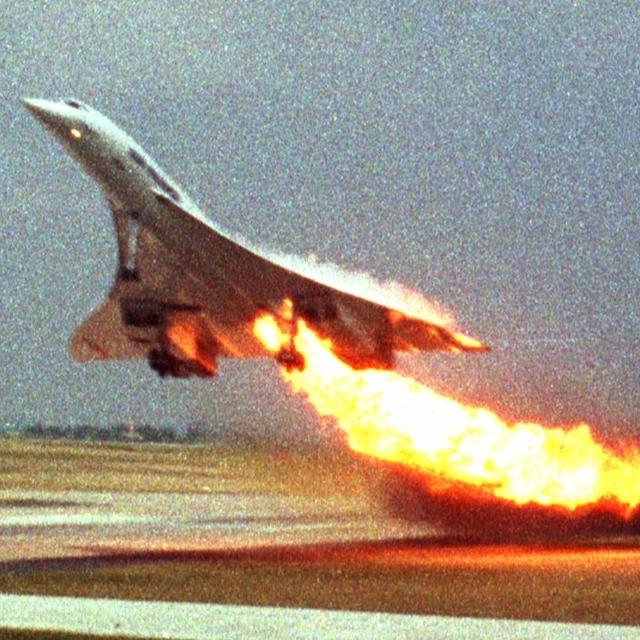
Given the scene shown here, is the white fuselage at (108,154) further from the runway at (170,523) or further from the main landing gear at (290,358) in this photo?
the runway at (170,523)

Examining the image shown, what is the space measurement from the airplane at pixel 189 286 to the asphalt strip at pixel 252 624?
13.9m

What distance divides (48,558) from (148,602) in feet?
21.7

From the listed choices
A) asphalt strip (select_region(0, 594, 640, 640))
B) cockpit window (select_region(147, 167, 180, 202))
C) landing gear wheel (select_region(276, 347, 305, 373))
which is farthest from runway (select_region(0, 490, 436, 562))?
cockpit window (select_region(147, 167, 180, 202))

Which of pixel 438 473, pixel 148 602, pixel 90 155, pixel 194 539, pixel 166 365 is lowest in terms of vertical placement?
pixel 148 602

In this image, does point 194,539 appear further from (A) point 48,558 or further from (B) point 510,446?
(B) point 510,446

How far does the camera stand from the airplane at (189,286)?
30469 millimetres

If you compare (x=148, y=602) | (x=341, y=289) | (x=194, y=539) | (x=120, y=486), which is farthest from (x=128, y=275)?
(x=120, y=486)

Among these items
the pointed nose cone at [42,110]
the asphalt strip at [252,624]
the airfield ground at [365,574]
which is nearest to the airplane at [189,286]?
the pointed nose cone at [42,110]

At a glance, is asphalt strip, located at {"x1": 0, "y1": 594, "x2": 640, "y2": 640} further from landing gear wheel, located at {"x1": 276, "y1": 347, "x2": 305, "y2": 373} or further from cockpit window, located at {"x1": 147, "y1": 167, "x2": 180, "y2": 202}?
cockpit window, located at {"x1": 147, "y1": 167, "x2": 180, "y2": 202}

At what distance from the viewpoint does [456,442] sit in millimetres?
31891

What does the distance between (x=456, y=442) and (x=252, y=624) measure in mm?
16526

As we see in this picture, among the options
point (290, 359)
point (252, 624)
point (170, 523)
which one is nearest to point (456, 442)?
point (290, 359)

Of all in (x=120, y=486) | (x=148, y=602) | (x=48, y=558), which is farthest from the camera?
(x=120, y=486)

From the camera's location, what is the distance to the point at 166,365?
112 feet
